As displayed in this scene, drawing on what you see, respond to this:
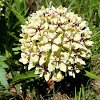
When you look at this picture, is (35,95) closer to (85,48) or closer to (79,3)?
(85,48)

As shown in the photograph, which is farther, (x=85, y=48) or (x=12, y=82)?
(x=12, y=82)

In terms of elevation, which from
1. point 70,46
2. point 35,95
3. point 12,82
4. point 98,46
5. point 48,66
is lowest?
point 35,95

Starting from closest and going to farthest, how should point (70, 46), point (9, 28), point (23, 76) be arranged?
point (70, 46), point (23, 76), point (9, 28)

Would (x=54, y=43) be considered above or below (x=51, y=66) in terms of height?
above

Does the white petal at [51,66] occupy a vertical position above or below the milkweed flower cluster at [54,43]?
below

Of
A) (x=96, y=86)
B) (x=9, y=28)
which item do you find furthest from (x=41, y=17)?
(x=96, y=86)

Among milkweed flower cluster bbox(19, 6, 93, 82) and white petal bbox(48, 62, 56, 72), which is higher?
milkweed flower cluster bbox(19, 6, 93, 82)

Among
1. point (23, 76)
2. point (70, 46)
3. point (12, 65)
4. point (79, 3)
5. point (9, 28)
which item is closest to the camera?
point (70, 46)

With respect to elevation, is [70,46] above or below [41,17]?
below
